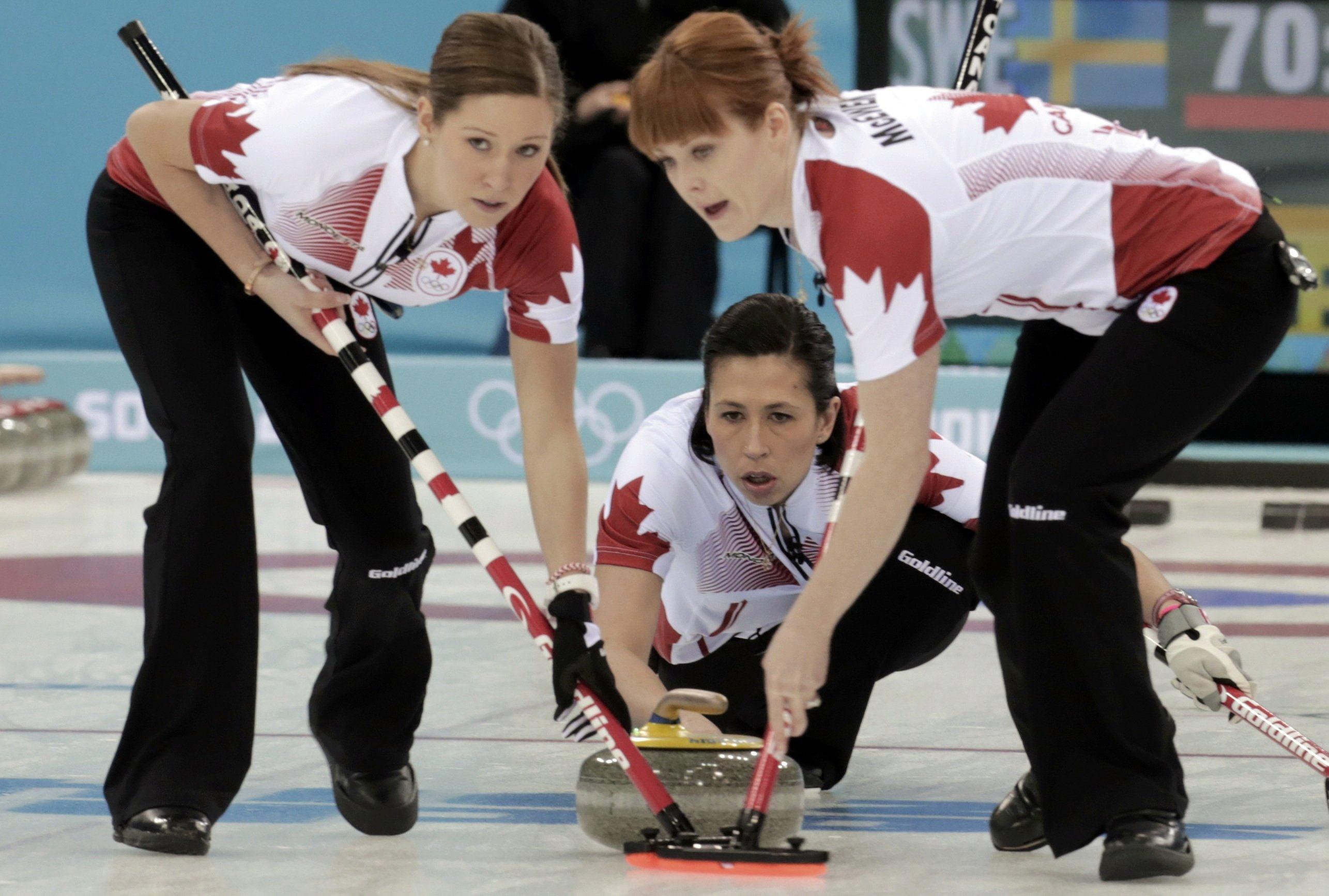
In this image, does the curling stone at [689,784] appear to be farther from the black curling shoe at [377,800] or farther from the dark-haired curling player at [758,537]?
the black curling shoe at [377,800]

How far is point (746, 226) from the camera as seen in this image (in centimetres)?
235

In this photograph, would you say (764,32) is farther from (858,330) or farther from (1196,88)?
(1196,88)

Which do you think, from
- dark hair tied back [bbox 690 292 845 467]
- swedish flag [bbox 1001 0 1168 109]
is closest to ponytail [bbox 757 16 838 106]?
dark hair tied back [bbox 690 292 845 467]

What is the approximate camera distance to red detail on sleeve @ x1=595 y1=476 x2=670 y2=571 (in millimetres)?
3045

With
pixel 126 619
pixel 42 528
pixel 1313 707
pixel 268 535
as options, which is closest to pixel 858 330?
pixel 1313 707

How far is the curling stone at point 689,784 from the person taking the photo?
2613mm

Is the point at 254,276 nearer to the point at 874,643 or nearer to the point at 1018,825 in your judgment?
the point at 874,643

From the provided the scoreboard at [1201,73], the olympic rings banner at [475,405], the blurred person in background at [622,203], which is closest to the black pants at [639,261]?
the blurred person in background at [622,203]

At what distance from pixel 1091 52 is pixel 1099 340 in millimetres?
5685

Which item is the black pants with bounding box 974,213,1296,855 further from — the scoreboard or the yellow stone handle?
the scoreboard

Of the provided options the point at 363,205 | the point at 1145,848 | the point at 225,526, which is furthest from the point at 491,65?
the point at 1145,848

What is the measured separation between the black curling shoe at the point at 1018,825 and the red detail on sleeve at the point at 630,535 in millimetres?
711

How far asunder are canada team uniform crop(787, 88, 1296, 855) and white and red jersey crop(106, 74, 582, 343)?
20.1 inches

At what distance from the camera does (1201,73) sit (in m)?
7.81
